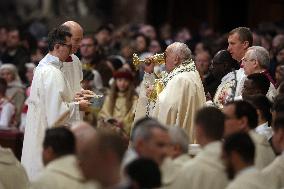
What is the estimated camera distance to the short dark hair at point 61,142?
10.8m

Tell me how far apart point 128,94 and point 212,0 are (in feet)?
37.8

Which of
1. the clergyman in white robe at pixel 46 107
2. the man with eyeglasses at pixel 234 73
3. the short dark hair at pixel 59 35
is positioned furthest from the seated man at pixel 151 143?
the man with eyeglasses at pixel 234 73

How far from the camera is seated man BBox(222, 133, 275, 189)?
1016cm

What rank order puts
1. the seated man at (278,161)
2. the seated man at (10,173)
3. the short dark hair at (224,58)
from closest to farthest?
the seated man at (278,161)
the seated man at (10,173)
the short dark hair at (224,58)

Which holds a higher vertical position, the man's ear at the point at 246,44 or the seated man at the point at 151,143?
the man's ear at the point at 246,44

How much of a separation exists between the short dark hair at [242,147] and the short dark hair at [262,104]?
2.45 m

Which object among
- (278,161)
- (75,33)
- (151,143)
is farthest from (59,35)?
(151,143)

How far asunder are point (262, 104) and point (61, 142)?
266 centimetres

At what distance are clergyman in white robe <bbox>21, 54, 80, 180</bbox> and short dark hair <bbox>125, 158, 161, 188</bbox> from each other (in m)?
4.52

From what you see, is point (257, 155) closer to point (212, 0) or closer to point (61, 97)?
point (61, 97)

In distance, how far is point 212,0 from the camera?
30.4 m

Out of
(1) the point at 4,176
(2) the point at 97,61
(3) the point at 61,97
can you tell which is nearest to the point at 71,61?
(3) the point at 61,97

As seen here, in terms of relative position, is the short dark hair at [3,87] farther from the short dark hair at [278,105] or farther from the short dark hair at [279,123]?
the short dark hair at [279,123]

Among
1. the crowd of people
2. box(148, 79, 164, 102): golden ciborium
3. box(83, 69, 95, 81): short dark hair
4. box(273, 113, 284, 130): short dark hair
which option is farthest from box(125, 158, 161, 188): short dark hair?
box(83, 69, 95, 81): short dark hair
